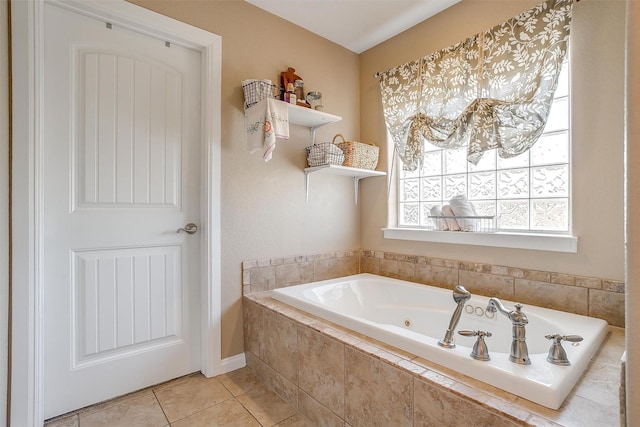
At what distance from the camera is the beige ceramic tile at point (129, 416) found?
5.00 feet

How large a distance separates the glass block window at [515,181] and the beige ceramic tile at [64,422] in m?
2.41

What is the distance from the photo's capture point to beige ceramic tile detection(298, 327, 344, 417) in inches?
53.9

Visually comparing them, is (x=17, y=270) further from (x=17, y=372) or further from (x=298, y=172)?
(x=298, y=172)

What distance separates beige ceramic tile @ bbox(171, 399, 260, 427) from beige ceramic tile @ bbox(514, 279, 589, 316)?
166 cm

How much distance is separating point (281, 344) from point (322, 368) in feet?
1.16

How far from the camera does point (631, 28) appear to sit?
642 mm

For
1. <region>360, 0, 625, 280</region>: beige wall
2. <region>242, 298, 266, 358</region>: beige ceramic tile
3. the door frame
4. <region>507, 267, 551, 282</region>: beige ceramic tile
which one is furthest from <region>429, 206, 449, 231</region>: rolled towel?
the door frame

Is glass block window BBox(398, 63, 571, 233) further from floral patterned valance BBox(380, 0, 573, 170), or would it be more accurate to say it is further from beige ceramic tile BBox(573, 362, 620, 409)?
beige ceramic tile BBox(573, 362, 620, 409)

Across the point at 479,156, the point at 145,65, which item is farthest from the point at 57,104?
the point at 479,156

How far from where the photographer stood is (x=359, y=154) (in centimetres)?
246

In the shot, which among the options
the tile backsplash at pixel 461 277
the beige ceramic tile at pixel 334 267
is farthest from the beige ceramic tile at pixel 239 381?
the beige ceramic tile at pixel 334 267

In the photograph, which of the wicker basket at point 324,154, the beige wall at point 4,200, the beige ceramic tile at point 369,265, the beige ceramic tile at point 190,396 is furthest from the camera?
the beige ceramic tile at point 369,265

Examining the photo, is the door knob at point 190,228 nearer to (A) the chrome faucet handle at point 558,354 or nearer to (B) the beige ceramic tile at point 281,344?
(B) the beige ceramic tile at point 281,344

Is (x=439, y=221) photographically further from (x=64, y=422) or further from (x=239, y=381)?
(x=64, y=422)
